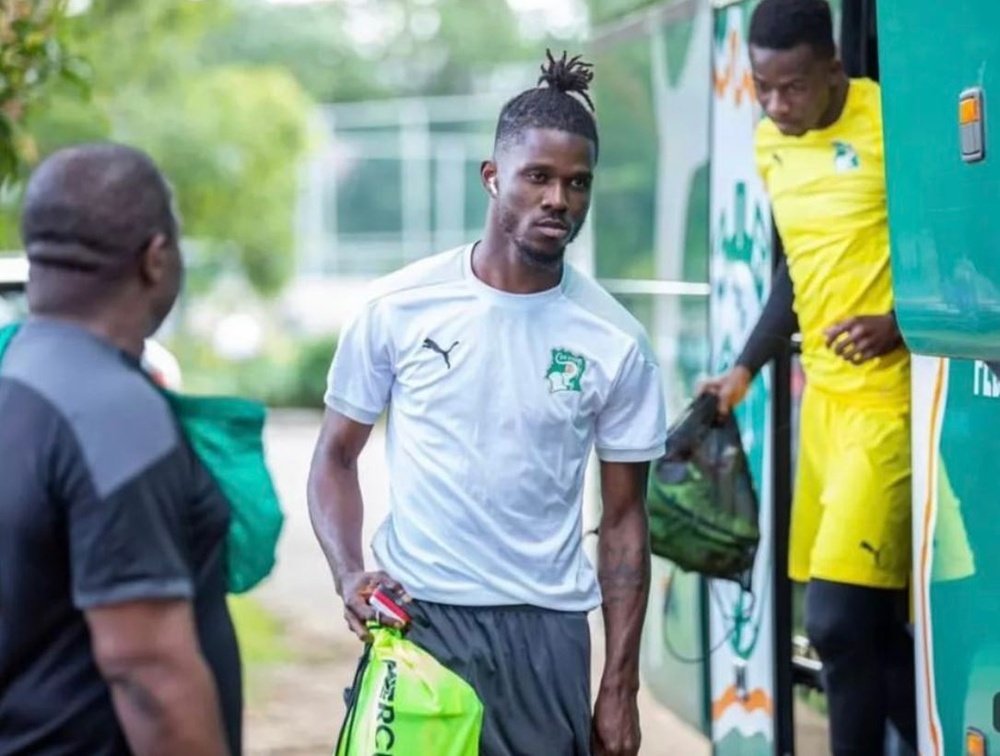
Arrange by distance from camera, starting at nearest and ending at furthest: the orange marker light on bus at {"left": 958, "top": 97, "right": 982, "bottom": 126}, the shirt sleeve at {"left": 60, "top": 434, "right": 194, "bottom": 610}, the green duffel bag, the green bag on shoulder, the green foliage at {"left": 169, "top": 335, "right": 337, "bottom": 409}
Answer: the shirt sleeve at {"left": 60, "top": 434, "right": 194, "bottom": 610}, the green bag on shoulder, the orange marker light on bus at {"left": 958, "top": 97, "right": 982, "bottom": 126}, the green duffel bag, the green foliage at {"left": 169, "top": 335, "right": 337, "bottom": 409}

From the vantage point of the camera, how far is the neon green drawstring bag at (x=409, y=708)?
3973 millimetres

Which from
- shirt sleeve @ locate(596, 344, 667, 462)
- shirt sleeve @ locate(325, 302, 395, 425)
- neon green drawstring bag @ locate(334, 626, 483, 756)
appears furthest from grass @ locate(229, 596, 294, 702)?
neon green drawstring bag @ locate(334, 626, 483, 756)

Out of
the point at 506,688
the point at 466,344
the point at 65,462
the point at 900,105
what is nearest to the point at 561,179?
the point at 466,344

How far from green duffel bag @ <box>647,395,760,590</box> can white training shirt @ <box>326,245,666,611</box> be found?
1097 millimetres

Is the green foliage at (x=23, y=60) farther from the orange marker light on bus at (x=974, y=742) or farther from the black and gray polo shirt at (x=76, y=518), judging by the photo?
the black and gray polo shirt at (x=76, y=518)

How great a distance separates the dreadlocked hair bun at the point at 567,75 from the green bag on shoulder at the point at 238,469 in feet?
4.89

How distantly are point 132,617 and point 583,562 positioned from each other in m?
1.63

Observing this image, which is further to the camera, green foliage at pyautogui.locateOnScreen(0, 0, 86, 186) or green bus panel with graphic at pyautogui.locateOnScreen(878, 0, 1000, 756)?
green foliage at pyautogui.locateOnScreen(0, 0, 86, 186)

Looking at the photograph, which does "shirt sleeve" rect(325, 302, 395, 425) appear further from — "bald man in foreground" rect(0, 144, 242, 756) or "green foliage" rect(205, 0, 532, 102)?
"green foliage" rect(205, 0, 532, 102)

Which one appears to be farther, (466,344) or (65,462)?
(466,344)

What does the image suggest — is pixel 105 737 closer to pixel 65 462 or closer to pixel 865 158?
pixel 65 462

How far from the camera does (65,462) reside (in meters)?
2.90

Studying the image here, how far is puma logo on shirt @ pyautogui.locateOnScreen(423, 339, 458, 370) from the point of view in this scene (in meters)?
4.29

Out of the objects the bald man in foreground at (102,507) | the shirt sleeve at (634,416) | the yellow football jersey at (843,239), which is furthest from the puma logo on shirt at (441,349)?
the yellow football jersey at (843,239)
